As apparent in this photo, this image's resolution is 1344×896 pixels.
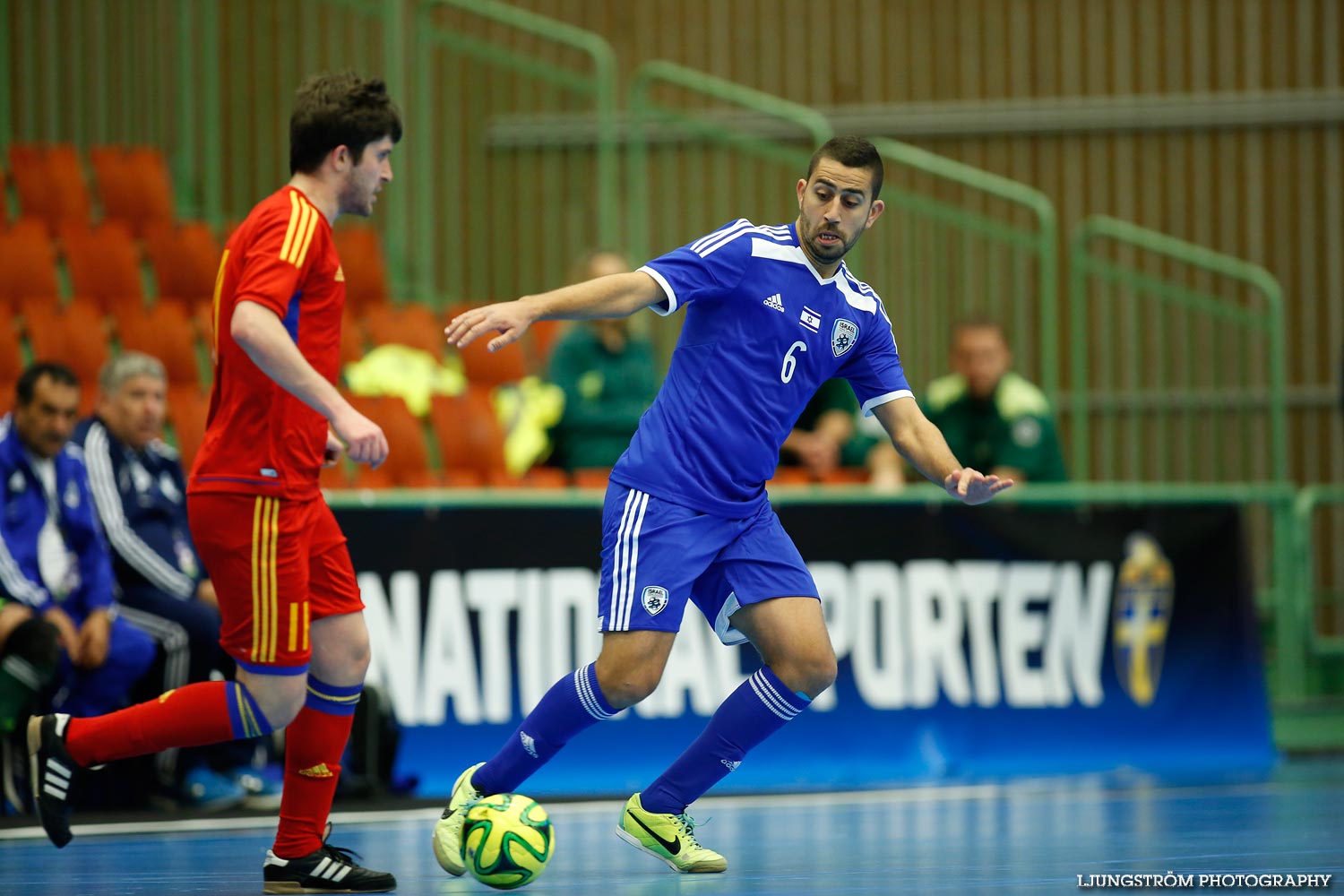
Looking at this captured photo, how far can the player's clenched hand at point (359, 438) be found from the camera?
3.96 meters

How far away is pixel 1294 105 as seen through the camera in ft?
45.8

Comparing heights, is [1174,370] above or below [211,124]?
below

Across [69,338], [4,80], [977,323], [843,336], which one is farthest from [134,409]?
[4,80]

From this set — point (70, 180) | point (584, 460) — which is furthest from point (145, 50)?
point (584, 460)

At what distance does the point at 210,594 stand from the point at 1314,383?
9.74 m

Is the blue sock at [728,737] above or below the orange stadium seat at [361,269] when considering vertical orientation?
below

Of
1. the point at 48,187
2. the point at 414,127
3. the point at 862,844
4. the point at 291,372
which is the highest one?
the point at 414,127

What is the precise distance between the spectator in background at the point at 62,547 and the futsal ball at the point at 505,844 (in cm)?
269

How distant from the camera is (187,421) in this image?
871 cm

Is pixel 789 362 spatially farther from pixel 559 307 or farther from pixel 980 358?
pixel 980 358

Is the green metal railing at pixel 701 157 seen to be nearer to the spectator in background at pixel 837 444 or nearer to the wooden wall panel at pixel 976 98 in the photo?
the wooden wall panel at pixel 976 98

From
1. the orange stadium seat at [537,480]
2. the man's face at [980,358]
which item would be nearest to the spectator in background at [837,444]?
the man's face at [980,358]

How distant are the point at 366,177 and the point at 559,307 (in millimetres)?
623

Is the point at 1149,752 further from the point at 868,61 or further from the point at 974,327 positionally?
the point at 868,61
